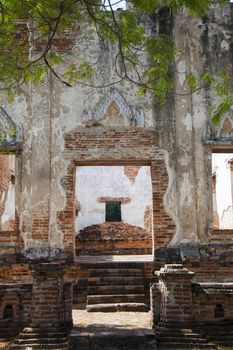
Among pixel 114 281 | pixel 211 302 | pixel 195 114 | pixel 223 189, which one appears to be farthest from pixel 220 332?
pixel 223 189

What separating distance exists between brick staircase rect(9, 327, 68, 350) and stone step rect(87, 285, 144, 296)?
92.2 inches

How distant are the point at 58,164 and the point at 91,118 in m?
1.16

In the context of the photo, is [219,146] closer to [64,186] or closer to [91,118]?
[91,118]

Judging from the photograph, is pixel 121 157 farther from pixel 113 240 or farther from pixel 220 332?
pixel 113 240

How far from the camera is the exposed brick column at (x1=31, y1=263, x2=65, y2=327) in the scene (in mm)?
5570

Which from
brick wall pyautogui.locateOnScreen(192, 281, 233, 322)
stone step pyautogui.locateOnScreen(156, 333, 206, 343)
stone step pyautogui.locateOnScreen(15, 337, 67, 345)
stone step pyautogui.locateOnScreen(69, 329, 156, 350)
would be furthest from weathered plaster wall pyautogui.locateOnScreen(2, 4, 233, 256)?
stone step pyautogui.locateOnScreen(69, 329, 156, 350)

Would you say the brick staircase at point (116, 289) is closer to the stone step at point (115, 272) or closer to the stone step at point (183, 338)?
the stone step at point (115, 272)

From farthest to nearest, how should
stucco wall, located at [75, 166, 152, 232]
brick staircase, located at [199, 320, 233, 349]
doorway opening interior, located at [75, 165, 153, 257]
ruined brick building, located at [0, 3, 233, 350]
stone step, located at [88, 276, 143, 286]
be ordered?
stucco wall, located at [75, 166, 152, 232] < doorway opening interior, located at [75, 165, 153, 257] < ruined brick building, located at [0, 3, 233, 350] < stone step, located at [88, 276, 143, 286] < brick staircase, located at [199, 320, 233, 349]

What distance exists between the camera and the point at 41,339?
5.33 metres

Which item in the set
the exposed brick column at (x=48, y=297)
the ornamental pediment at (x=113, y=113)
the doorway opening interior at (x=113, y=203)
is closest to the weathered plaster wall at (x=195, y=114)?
the ornamental pediment at (x=113, y=113)

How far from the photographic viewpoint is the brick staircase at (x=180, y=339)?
17.1 ft

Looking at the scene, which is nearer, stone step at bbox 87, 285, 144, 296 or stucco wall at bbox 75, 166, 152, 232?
stone step at bbox 87, 285, 144, 296

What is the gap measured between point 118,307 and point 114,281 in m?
0.94

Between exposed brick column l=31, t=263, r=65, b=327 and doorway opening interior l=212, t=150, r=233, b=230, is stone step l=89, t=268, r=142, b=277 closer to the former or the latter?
exposed brick column l=31, t=263, r=65, b=327
